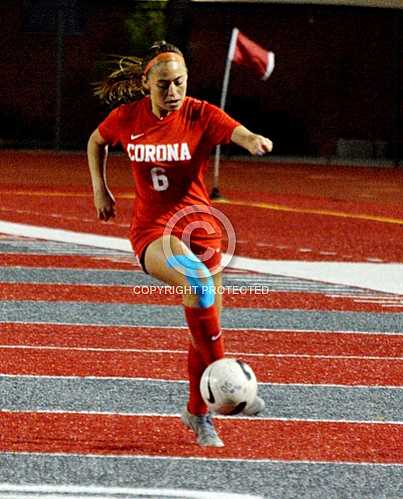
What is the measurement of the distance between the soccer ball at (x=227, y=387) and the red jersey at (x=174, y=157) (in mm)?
634

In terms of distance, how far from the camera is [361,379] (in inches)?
355

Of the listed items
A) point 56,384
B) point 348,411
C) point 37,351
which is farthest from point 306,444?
point 37,351

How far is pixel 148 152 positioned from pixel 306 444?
1507 mm

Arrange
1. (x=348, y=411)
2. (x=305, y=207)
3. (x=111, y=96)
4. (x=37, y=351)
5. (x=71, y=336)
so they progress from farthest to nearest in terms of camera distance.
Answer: (x=305, y=207), (x=71, y=336), (x=37, y=351), (x=348, y=411), (x=111, y=96)

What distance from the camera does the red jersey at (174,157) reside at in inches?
269

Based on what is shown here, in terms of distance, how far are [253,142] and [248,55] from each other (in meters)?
16.3

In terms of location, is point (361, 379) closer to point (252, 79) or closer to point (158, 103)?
point (158, 103)

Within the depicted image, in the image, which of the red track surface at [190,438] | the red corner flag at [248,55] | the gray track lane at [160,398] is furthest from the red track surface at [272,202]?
the red track surface at [190,438]

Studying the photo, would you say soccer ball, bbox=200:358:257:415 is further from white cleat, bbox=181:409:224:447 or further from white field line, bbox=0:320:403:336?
white field line, bbox=0:320:403:336

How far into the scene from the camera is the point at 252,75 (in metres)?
39.6

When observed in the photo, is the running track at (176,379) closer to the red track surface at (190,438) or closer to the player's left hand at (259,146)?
the red track surface at (190,438)
